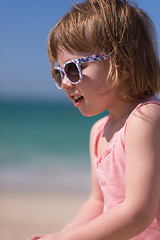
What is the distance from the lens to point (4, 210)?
565 centimetres

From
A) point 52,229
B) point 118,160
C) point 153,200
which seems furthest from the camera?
point 52,229

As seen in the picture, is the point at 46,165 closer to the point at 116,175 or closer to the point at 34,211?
the point at 34,211

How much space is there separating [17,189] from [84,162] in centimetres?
347

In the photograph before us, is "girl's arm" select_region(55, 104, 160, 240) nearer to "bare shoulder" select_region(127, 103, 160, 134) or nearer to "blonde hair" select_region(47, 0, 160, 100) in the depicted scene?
"bare shoulder" select_region(127, 103, 160, 134)

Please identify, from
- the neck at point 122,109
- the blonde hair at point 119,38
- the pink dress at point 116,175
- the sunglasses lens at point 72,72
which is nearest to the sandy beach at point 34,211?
the pink dress at point 116,175

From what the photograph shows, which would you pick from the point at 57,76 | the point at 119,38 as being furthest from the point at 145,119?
the point at 57,76

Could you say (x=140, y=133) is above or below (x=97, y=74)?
below

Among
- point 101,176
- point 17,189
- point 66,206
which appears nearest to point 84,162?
point 17,189

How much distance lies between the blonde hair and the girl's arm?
0.29 m

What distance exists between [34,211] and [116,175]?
167 inches

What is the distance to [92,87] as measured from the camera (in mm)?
1721

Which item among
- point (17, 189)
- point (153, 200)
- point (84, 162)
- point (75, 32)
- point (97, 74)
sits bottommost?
point (84, 162)

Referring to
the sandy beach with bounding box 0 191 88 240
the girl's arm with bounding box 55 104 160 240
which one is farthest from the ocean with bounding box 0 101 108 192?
the girl's arm with bounding box 55 104 160 240

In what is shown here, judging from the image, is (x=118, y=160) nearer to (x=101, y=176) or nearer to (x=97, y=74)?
(x=101, y=176)
